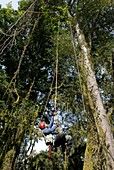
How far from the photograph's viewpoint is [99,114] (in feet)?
19.5

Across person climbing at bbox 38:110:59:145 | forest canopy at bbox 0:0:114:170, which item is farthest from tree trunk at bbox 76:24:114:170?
person climbing at bbox 38:110:59:145

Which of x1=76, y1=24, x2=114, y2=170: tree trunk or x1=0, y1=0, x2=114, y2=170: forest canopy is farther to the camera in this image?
x1=0, y1=0, x2=114, y2=170: forest canopy

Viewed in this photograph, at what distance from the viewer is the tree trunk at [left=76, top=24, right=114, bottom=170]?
5.11 metres

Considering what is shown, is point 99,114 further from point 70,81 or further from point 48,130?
point 70,81

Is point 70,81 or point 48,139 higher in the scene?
point 70,81

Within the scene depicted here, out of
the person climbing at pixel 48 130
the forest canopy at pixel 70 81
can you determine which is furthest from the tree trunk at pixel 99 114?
the person climbing at pixel 48 130

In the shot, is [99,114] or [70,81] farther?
[70,81]

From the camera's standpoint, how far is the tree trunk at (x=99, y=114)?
16.8 feet

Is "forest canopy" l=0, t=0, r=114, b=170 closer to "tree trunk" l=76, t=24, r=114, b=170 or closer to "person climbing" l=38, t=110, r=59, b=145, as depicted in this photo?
"tree trunk" l=76, t=24, r=114, b=170

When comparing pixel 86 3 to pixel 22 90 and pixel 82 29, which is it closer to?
pixel 82 29

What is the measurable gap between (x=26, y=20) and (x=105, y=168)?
4471mm

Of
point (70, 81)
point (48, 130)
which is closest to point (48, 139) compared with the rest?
point (48, 130)

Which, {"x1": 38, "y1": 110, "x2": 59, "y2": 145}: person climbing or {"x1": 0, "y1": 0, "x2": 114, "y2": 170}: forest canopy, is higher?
{"x1": 0, "y1": 0, "x2": 114, "y2": 170}: forest canopy

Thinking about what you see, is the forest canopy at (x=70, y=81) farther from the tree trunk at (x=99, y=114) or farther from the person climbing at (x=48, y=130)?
the person climbing at (x=48, y=130)
